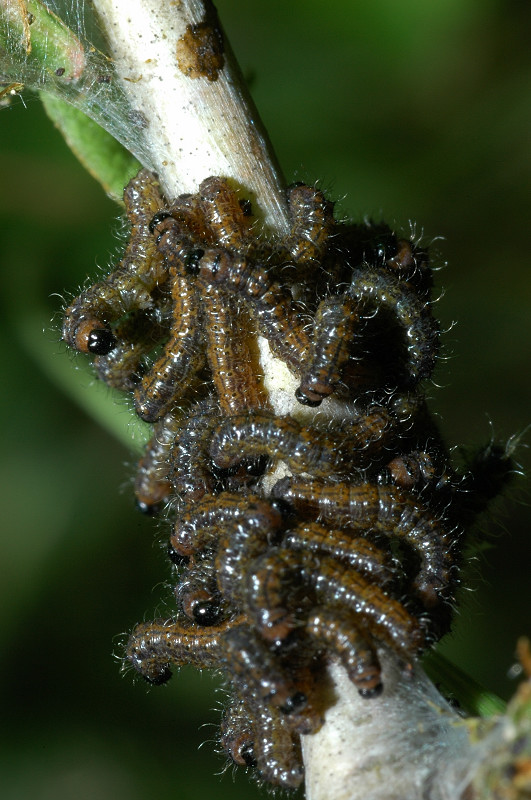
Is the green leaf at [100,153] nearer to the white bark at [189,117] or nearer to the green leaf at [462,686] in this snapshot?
the white bark at [189,117]

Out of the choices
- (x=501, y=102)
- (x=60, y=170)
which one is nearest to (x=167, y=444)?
(x=60, y=170)

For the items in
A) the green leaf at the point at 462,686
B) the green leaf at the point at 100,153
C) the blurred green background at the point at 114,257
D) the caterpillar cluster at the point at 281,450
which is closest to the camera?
the caterpillar cluster at the point at 281,450

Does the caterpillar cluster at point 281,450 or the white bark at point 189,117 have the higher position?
the white bark at point 189,117

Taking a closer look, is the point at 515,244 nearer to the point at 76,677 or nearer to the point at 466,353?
the point at 466,353

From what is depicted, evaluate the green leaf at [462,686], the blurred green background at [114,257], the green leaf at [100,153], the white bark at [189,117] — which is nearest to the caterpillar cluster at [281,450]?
the white bark at [189,117]

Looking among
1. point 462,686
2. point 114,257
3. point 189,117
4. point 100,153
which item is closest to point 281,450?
point 462,686

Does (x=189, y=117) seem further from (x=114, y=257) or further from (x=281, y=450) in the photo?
(x=114, y=257)

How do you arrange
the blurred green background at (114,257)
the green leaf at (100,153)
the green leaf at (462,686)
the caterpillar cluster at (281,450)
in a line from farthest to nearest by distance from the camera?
the blurred green background at (114,257) < the green leaf at (100,153) < the green leaf at (462,686) < the caterpillar cluster at (281,450)

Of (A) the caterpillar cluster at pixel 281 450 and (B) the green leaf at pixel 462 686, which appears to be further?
(B) the green leaf at pixel 462 686
